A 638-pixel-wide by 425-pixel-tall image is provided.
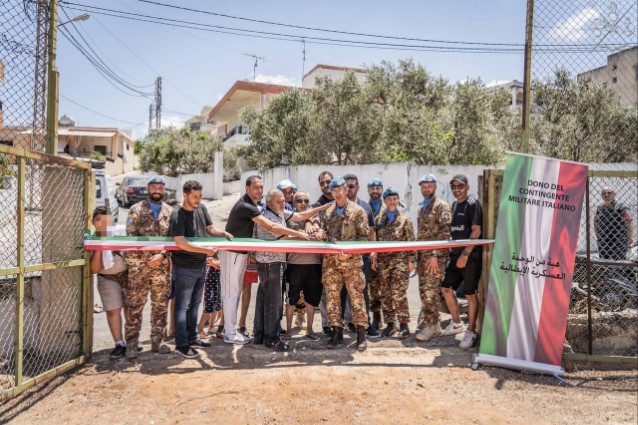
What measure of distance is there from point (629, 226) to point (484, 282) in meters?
3.26

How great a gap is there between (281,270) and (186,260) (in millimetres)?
1181

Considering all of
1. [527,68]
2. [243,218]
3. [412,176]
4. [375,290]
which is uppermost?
[527,68]

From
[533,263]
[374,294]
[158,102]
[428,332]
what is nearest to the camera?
[533,263]

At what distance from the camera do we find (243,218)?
18.1 feet

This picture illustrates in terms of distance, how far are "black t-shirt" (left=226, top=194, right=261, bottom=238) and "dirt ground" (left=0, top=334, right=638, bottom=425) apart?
1349 mm

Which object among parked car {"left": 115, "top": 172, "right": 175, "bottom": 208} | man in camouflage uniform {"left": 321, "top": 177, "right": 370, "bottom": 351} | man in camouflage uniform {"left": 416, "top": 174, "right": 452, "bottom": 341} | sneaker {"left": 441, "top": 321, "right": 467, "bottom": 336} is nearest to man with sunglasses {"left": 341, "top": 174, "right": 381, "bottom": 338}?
man in camouflage uniform {"left": 321, "top": 177, "right": 370, "bottom": 351}

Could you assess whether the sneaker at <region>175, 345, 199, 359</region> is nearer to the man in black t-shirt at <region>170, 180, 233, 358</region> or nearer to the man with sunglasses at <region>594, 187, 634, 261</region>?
the man in black t-shirt at <region>170, 180, 233, 358</region>

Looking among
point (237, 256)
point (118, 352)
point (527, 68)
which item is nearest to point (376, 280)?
point (237, 256)

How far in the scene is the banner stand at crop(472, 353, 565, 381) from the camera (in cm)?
471

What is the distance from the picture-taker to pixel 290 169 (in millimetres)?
16969

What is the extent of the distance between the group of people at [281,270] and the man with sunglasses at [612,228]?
7.48 ft

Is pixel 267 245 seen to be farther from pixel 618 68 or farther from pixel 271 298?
pixel 618 68

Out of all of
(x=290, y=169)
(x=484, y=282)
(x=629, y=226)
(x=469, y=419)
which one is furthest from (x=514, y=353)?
(x=290, y=169)

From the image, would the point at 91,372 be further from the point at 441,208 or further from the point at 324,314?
the point at 441,208
